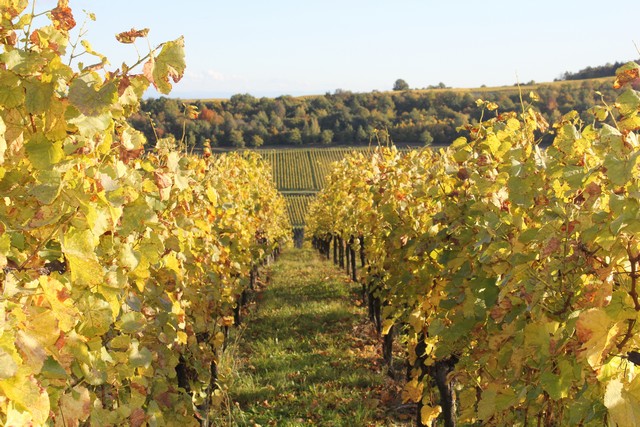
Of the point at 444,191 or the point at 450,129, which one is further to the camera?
the point at 450,129

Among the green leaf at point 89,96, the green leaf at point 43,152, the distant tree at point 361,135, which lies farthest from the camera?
the distant tree at point 361,135

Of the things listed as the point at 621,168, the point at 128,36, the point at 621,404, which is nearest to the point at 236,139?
the point at 128,36

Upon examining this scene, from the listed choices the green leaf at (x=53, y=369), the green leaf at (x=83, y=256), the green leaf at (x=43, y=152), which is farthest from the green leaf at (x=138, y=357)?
the green leaf at (x=43, y=152)

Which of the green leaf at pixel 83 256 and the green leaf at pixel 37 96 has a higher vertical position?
the green leaf at pixel 37 96

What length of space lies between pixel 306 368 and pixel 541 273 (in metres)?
5.39

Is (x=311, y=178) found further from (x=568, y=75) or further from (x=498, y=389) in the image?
(x=568, y=75)

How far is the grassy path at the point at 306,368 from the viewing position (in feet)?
19.1

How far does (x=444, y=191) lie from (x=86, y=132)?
9.08ft

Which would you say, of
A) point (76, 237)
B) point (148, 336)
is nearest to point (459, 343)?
point (148, 336)

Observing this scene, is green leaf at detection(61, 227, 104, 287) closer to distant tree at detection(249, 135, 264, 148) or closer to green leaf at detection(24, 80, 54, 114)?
green leaf at detection(24, 80, 54, 114)

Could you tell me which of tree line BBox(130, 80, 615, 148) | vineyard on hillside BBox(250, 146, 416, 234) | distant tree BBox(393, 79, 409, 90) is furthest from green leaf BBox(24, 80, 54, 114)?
distant tree BBox(393, 79, 409, 90)

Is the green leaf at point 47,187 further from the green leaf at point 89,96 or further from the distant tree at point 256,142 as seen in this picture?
the distant tree at point 256,142

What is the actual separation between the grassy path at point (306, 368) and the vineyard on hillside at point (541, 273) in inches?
65.6

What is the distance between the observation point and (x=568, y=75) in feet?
326
